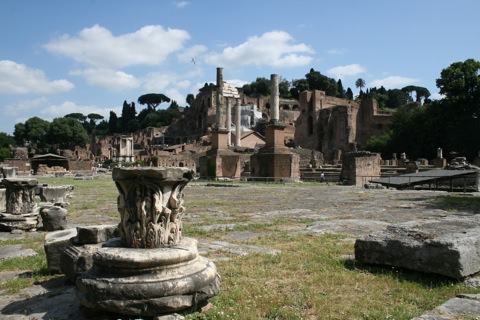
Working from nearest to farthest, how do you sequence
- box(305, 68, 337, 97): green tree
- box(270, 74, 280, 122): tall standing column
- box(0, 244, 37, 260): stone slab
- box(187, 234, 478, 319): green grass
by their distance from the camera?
box(187, 234, 478, 319): green grass → box(0, 244, 37, 260): stone slab → box(270, 74, 280, 122): tall standing column → box(305, 68, 337, 97): green tree

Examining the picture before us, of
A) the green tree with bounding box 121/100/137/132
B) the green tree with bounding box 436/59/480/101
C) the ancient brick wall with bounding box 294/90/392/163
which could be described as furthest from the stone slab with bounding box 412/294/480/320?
the green tree with bounding box 121/100/137/132

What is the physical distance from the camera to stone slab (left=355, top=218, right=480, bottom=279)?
406 centimetres

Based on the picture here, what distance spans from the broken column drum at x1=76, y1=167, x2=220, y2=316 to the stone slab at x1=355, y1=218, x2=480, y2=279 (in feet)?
6.64

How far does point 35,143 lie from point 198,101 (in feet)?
127

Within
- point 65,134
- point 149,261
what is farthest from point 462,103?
point 65,134

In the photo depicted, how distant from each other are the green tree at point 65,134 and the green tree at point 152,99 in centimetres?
5081

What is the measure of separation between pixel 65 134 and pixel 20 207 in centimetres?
8329

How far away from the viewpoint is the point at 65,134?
281 feet

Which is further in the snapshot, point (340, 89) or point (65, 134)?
point (340, 89)

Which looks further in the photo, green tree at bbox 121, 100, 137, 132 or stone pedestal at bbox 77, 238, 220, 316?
green tree at bbox 121, 100, 137, 132

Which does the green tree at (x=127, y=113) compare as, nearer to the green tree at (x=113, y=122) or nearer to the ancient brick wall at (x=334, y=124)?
the green tree at (x=113, y=122)

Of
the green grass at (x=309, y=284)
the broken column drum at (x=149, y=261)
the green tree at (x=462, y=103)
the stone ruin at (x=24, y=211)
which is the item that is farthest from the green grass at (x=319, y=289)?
the green tree at (x=462, y=103)

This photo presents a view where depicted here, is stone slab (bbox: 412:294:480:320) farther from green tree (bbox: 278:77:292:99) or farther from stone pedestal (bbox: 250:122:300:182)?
green tree (bbox: 278:77:292:99)

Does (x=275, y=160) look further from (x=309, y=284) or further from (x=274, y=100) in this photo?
(x=309, y=284)
